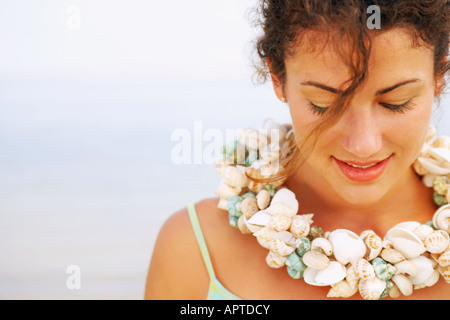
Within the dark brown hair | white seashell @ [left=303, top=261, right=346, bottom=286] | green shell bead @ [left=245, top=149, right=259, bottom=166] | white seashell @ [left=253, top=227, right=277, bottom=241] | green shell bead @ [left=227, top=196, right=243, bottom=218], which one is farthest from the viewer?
green shell bead @ [left=245, top=149, right=259, bottom=166]

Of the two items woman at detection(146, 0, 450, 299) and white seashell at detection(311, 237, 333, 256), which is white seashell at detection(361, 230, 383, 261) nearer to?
woman at detection(146, 0, 450, 299)

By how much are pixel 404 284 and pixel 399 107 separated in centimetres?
53

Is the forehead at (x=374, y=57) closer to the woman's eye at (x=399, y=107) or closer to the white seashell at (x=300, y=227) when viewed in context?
the woman's eye at (x=399, y=107)

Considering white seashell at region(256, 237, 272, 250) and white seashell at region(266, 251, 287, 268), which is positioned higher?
white seashell at region(256, 237, 272, 250)

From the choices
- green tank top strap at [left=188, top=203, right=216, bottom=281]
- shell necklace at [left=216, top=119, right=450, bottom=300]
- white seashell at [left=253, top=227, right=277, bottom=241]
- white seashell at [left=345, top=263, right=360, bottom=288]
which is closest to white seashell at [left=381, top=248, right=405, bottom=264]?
shell necklace at [left=216, top=119, right=450, bottom=300]

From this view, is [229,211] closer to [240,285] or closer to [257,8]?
[240,285]

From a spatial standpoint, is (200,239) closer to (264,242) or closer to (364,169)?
(264,242)

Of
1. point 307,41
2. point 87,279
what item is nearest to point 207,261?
point 307,41

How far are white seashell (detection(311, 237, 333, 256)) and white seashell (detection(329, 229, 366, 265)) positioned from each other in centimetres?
2

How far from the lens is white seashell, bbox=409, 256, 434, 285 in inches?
65.7

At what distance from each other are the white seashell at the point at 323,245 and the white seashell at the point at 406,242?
→ 0.19 metres

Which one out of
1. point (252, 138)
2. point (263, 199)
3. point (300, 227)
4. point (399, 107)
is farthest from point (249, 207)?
point (399, 107)

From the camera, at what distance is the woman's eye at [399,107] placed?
151 cm

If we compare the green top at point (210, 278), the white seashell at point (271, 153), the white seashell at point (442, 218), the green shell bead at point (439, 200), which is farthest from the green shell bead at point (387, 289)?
the white seashell at point (271, 153)
